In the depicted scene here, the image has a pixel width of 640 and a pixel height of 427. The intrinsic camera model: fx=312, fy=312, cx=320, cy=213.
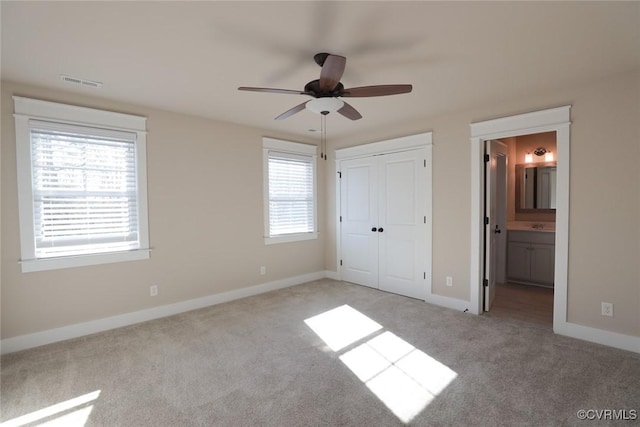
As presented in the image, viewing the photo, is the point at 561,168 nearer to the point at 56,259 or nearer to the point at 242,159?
the point at 242,159

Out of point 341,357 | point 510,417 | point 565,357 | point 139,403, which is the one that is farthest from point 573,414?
point 139,403

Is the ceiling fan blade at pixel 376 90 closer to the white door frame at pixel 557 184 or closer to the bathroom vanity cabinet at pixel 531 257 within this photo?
the white door frame at pixel 557 184

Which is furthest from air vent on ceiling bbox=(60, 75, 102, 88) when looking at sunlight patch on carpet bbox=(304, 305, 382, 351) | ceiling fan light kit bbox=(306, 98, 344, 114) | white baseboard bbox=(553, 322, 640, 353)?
white baseboard bbox=(553, 322, 640, 353)

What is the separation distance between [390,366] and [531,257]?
355 centimetres

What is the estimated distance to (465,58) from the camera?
2.45 m

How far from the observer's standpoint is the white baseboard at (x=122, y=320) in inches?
114

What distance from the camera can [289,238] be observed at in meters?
4.98

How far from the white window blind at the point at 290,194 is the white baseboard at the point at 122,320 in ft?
2.88

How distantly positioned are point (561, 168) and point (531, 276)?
240 cm

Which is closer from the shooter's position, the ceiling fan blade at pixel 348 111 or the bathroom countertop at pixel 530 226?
the ceiling fan blade at pixel 348 111

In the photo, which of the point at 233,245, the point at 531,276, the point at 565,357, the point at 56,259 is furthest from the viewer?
the point at 531,276

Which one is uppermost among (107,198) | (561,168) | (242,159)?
(242,159)

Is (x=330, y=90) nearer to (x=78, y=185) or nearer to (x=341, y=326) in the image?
(x=341, y=326)

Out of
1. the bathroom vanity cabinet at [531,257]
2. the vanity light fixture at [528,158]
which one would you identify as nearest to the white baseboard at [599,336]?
the bathroom vanity cabinet at [531,257]
